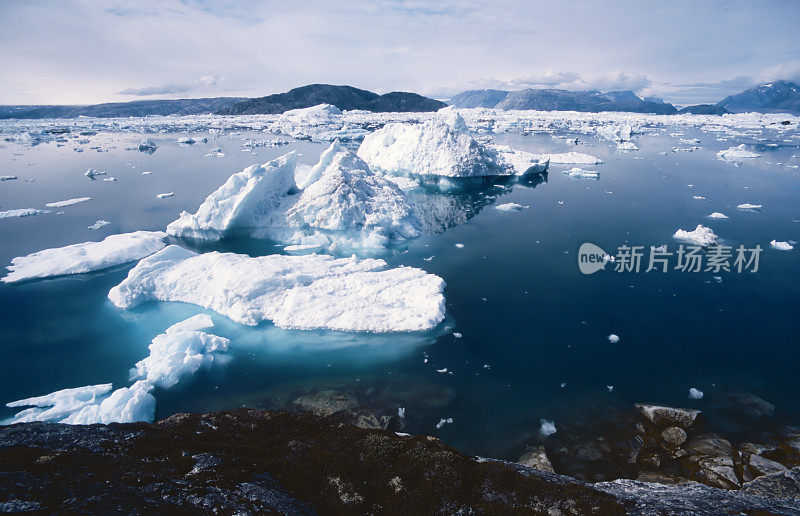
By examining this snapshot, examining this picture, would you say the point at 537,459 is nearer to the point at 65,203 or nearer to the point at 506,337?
the point at 506,337

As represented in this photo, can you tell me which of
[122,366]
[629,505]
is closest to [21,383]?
[122,366]

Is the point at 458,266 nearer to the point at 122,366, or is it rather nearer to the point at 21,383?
the point at 122,366

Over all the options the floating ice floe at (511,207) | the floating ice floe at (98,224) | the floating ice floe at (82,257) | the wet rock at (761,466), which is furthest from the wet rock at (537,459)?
the floating ice floe at (98,224)

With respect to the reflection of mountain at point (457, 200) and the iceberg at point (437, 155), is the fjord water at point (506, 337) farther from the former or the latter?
the iceberg at point (437, 155)

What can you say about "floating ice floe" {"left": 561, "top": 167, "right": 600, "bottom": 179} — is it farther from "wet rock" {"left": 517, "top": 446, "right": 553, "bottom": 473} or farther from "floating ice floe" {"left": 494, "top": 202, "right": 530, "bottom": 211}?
"wet rock" {"left": 517, "top": 446, "right": 553, "bottom": 473}

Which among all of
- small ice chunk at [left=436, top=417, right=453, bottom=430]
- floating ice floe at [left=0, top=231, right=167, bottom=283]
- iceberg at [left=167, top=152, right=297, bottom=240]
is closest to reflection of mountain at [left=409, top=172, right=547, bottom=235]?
iceberg at [left=167, top=152, right=297, bottom=240]

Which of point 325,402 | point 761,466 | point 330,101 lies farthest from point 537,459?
point 330,101
